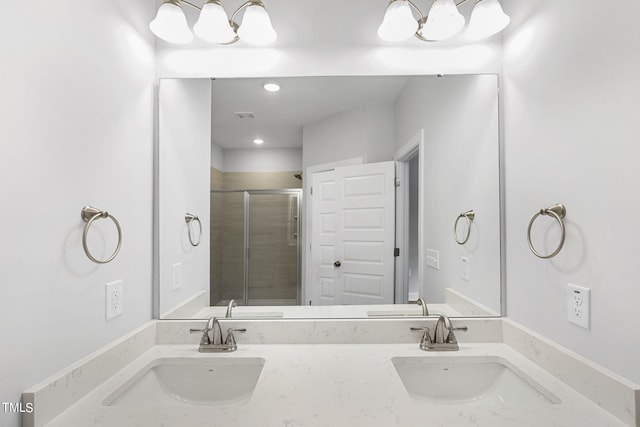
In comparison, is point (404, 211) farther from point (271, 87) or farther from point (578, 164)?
point (271, 87)

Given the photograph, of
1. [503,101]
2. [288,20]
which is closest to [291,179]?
[288,20]

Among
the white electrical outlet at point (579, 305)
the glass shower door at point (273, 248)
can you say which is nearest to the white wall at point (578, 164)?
the white electrical outlet at point (579, 305)

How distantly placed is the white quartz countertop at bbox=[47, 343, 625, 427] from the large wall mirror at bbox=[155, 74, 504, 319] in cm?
33

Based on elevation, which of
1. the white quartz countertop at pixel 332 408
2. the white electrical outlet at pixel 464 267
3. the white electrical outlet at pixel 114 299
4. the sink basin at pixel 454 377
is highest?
the white electrical outlet at pixel 464 267

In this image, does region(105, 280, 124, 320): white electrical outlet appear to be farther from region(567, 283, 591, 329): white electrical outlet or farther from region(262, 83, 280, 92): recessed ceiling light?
region(567, 283, 591, 329): white electrical outlet

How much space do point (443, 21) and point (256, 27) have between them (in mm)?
724

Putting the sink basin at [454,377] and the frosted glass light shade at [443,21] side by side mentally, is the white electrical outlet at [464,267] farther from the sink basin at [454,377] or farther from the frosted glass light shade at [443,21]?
the frosted glass light shade at [443,21]

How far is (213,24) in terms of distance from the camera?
1.26m

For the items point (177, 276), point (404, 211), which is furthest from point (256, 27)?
point (177, 276)

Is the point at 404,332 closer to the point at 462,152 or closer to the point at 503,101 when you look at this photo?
the point at 462,152

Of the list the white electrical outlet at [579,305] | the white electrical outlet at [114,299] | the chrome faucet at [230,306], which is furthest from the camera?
the chrome faucet at [230,306]

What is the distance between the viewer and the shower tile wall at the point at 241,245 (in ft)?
4.68

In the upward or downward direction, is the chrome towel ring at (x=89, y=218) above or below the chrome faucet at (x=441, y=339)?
above

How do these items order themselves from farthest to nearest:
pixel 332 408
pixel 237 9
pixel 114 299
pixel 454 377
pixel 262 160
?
pixel 262 160 < pixel 237 9 < pixel 454 377 < pixel 114 299 < pixel 332 408
